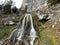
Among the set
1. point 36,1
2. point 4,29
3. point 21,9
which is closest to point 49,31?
point 4,29

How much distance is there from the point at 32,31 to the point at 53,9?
3398mm

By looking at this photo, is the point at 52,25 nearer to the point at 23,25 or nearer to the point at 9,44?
the point at 23,25

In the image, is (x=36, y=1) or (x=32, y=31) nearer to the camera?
(x=32, y=31)

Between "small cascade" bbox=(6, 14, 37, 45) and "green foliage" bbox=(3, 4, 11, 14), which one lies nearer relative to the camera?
"small cascade" bbox=(6, 14, 37, 45)

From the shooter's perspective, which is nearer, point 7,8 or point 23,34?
point 23,34

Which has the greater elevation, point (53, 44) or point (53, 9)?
point (53, 9)

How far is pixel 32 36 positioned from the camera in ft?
41.6

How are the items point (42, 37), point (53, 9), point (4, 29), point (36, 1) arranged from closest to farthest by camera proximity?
point (42, 37) < point (53, 9) < point (4, 29) < point (36, 1)

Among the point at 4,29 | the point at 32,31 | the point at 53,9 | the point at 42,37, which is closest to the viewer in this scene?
the point at 42,37

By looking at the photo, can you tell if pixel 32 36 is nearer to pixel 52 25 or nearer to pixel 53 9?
pixel 52 25

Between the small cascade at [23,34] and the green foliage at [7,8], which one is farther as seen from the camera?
the green foliage at [7,8]

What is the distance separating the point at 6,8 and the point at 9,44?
9.25m

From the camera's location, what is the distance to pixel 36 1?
19.5 metres

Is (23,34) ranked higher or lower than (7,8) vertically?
lower
